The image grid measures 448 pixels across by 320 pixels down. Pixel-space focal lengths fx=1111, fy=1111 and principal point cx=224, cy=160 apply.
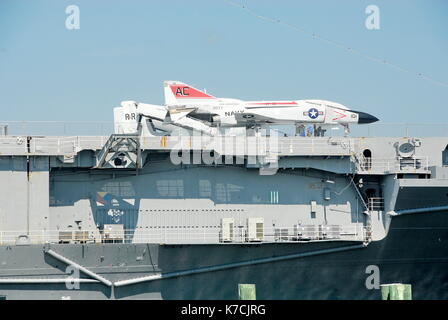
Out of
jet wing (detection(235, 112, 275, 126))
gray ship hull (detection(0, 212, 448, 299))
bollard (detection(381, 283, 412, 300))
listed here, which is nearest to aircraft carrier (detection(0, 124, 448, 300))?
gray ship hull (detection(0, 212, 448, 299))

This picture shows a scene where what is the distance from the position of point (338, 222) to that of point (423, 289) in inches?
160

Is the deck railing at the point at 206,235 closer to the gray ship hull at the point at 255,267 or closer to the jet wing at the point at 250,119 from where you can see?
the gray ship hull at the point at 255,267

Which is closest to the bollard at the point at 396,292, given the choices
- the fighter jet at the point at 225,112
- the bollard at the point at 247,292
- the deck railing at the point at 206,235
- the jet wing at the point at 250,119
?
the bollard at the point at 247,292

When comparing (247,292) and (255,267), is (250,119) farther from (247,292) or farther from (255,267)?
(247,292)

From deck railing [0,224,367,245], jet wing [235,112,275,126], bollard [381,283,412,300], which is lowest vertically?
bollard [381,283,412,300]

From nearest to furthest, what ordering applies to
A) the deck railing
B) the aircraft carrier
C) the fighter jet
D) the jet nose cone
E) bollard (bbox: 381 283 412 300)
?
bollard (bbox: 381 283 412 300)
the aircraft carrier
the deck railing
the fighter jet
the jet nose cone

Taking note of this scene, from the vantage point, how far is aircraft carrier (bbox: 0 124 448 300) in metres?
40.0

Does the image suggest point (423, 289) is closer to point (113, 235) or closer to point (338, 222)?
point (338, 222)

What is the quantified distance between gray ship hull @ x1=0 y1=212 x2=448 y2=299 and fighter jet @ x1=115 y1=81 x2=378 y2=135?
6.83m

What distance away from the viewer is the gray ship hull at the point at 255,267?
39.4m

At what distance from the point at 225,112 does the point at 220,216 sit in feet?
19.7

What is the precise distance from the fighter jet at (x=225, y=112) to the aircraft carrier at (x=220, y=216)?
12.4 feet

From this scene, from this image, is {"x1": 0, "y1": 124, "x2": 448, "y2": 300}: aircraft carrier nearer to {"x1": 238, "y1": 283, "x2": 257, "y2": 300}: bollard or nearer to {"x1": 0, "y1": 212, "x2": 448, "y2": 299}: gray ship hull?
{"x1": 0, "y1": 212, "x2": 448, "y2": 299}: gray ship hull
